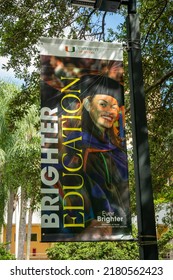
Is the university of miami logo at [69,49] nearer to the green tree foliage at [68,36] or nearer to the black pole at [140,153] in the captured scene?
the black pole at [140,153]

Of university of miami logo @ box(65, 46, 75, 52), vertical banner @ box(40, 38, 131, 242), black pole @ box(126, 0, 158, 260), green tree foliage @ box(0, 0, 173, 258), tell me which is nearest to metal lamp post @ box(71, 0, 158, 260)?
black pole @ box(126, 0, 158, 260)

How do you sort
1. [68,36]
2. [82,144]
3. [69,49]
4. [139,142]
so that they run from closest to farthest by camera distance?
[82,144] < [139,142] < [69,49] < [68,36]

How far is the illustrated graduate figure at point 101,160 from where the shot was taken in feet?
13.8

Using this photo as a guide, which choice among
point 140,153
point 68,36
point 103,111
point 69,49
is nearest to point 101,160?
point 140,153

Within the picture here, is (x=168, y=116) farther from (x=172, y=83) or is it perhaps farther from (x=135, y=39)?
(x=135, y=39)

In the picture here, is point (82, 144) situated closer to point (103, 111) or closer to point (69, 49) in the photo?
point (103, 111)

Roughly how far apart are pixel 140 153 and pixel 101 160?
41 cm

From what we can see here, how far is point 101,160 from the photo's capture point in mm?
4375

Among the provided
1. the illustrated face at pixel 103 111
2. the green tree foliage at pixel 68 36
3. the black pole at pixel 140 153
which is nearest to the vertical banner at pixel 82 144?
the illustrated face at pixel 103 111

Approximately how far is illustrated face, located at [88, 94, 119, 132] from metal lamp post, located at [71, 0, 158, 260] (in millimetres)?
218

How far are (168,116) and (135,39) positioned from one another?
21.2ft

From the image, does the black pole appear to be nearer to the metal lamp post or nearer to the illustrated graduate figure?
the metal lamp post

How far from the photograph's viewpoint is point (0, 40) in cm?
966
